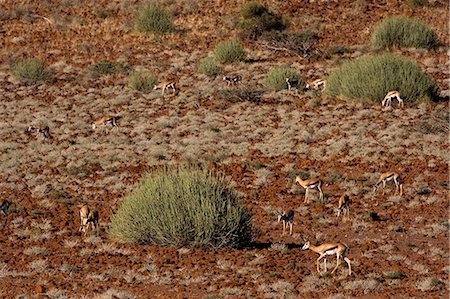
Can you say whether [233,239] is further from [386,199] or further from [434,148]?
[434,148]

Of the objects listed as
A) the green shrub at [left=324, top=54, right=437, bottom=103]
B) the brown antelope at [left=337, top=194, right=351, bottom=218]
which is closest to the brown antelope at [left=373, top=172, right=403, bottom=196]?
the brown antelope at [left=337, top=194, right=351, bottom=218]

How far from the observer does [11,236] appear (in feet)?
49.1

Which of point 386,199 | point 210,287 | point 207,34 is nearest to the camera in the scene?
point 210,287

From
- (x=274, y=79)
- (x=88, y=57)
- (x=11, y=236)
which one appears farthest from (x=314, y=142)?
(x=88, y=57)

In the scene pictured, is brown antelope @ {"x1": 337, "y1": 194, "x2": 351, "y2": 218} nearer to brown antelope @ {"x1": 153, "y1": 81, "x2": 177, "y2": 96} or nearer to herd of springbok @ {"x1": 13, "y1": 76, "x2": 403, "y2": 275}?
herd of springbok @ {"x1": 13, "y1": 76, "x2": 403, "y2": 275}

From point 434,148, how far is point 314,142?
362 cm

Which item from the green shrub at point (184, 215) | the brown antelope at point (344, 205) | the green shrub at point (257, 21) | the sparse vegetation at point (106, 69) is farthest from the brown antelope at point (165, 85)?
the green shrub at point (184, 215)

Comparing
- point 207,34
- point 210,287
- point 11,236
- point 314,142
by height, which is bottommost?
point 207,34

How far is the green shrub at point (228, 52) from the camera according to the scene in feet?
119

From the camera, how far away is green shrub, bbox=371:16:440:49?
38031 mm

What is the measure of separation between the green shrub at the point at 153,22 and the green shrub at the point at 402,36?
37.0 feet

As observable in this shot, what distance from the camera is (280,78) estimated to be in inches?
1227

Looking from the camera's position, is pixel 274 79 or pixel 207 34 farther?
pixel 207 34

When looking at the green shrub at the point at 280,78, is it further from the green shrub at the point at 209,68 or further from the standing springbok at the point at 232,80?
the green shrub at the point at 209,68
